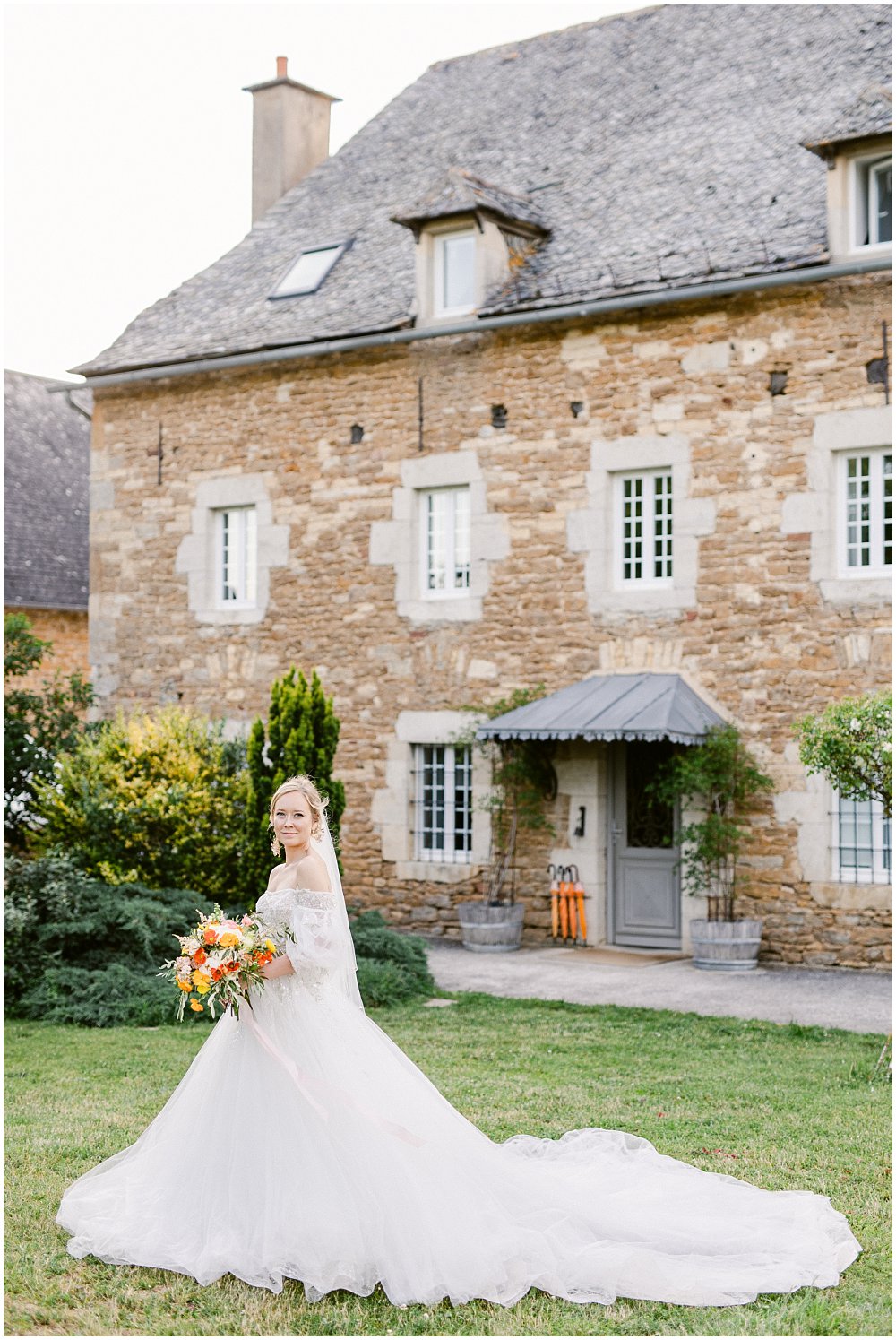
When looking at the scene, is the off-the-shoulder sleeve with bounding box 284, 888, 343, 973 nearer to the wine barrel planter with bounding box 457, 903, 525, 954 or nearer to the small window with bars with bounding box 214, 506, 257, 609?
the wine barrel planter with bounding box 457, 903, 525, 954

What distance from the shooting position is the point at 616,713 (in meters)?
12.5

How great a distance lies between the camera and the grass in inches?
178

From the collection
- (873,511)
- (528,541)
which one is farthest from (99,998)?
(873,511)

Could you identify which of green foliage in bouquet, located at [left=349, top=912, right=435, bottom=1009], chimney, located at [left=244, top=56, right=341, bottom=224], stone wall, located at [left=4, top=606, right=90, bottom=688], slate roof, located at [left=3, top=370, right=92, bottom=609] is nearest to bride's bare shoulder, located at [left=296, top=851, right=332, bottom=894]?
green foliage in bouquet, located at [left=349, top=912, right=435, bottom=1009]

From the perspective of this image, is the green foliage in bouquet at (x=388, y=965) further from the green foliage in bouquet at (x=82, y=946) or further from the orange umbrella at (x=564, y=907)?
the orange umbrella at (x=564, y=907)

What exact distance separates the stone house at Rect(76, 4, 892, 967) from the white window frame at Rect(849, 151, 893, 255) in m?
0.03

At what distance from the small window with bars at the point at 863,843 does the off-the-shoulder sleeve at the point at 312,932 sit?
25.8ft

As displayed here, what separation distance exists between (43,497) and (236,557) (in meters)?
7.43

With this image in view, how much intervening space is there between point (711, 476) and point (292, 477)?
4.51m

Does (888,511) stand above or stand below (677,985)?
above

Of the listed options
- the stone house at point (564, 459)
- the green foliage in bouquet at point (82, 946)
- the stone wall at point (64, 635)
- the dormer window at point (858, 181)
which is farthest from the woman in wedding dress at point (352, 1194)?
the stone wall at point (64, 635)

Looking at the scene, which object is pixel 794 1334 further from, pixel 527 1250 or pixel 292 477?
pixel 292 477

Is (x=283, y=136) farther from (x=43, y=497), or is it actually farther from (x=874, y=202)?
(x=874, y=202)

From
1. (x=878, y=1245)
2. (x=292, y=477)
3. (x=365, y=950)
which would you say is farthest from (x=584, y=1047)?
(x=292, y=477)
